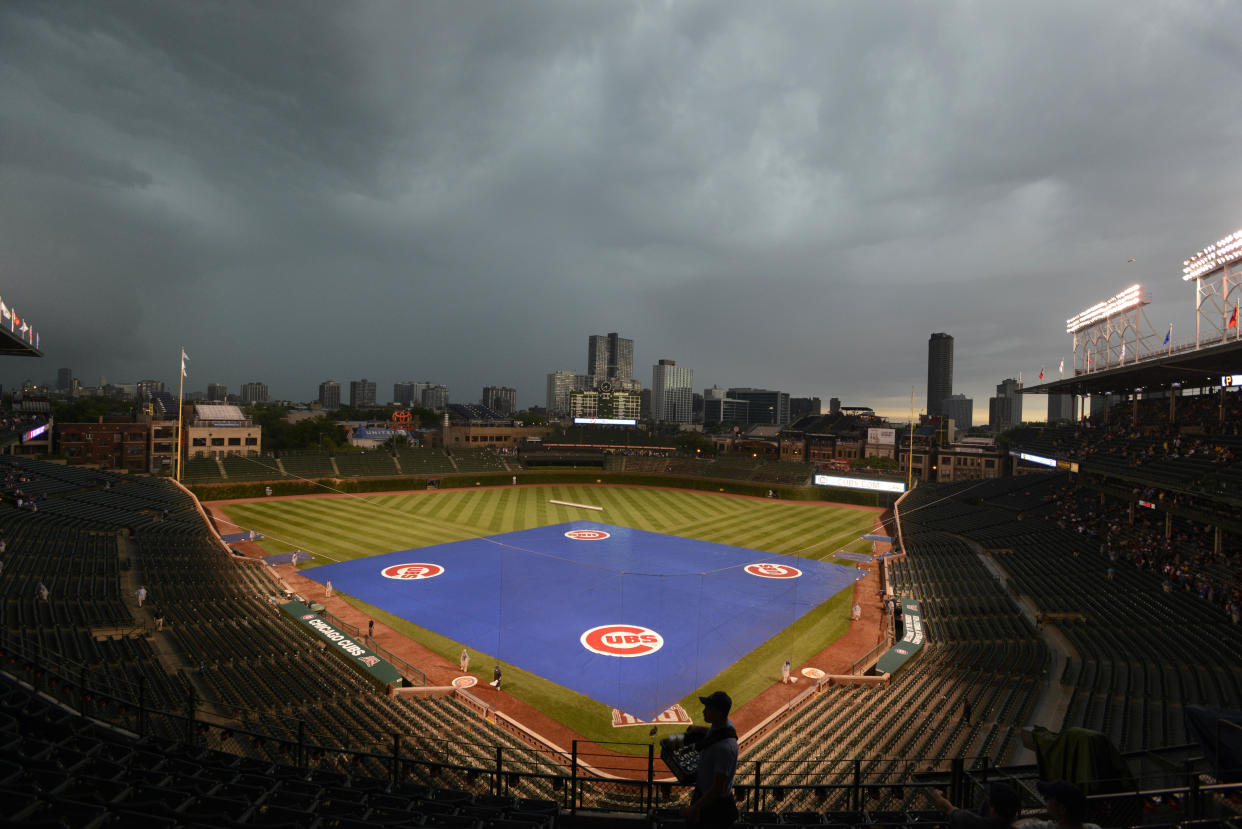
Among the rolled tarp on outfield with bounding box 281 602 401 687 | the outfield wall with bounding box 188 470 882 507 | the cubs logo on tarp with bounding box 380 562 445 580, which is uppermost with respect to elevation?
the outfield wall with bounding box 188 470 882 507

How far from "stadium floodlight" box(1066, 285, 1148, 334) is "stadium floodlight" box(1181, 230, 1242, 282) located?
19.7ft

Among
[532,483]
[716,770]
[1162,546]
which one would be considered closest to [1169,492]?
[1162,546]

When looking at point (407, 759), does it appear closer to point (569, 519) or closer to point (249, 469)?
point (569, 519)

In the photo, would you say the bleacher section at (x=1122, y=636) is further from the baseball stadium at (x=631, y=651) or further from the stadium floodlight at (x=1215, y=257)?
the stadium floodlight at (x=1215, y=257)

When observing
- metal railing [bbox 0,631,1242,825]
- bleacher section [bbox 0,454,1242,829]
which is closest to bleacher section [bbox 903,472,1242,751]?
bleacher section [bbox 0,454,1242,829]

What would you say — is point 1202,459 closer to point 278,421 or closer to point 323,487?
point 323,487

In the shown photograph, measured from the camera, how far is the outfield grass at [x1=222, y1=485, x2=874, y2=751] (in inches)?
758

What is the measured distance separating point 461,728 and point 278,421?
141682 mm

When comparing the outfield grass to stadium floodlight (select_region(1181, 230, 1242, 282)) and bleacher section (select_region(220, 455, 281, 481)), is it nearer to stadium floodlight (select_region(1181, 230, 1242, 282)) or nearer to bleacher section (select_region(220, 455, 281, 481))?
bleacher section (select_region(220, 455, 281, 481))

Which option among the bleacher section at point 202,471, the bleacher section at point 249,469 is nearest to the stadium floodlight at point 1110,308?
the bleacher section at point 249,469

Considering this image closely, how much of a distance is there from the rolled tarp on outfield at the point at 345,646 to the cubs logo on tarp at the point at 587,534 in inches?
805

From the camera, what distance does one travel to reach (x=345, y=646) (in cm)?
1897

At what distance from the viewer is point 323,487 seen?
55.3 meters

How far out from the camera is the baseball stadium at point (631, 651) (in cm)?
673
